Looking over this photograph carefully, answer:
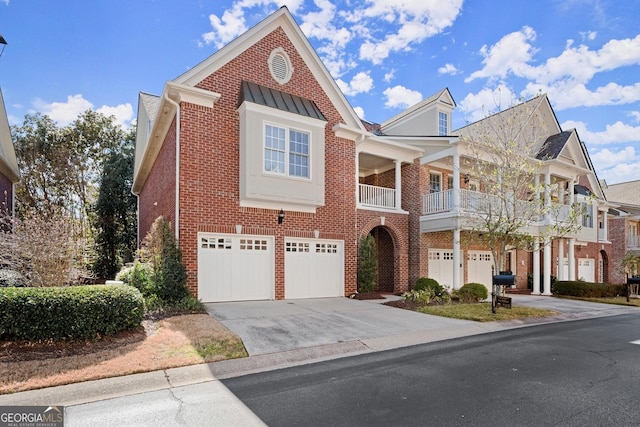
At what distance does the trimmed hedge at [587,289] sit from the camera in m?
17.7

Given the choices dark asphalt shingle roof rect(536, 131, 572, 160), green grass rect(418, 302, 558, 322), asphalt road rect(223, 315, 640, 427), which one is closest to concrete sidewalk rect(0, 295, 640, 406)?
green grass rect(418, 302, 558, 322)

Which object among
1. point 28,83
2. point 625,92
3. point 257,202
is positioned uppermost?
point 28,83

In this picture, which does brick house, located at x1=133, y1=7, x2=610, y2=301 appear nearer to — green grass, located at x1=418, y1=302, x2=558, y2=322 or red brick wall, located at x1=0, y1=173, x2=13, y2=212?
green grass, located at x1=418, y1=302, x2=558, y2=322

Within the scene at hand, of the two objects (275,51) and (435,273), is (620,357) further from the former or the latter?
Result: (275,51)

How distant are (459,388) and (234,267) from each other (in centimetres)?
826

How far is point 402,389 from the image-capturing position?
514cm

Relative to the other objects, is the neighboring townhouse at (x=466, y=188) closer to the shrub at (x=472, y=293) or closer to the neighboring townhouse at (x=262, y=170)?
the shrub at (x=472, y=293)

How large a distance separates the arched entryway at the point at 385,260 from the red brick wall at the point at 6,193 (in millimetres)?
17426

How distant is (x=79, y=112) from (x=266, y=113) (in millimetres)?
18856

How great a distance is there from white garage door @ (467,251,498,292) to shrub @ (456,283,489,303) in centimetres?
492

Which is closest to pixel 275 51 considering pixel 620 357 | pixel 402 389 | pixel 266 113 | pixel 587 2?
pixel 266 113

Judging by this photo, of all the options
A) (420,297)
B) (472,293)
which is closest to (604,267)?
(472,293)

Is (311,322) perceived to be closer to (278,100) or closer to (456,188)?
(278,100)

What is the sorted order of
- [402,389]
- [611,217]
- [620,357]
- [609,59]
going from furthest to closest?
[611,217]
[609,59]
[620,357]
[402,389]
